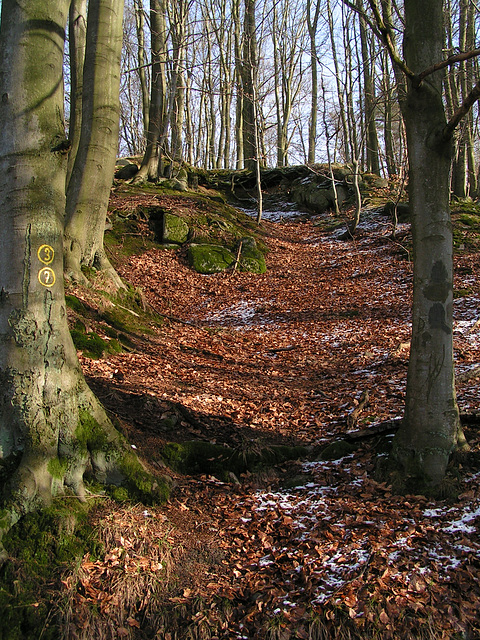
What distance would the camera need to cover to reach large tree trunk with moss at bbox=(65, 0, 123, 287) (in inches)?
321

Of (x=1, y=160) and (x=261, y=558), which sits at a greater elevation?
(x=1, y=160)

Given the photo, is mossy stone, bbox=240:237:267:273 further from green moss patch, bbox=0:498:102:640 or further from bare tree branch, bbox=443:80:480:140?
green moss patch, bbox=0:498:102:640

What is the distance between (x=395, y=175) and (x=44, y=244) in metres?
21.4

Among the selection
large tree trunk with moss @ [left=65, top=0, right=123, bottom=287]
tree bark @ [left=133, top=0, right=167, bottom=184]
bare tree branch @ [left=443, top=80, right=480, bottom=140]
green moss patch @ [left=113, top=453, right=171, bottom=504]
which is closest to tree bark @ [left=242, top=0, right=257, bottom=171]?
tree bark @ [left=133, top=0, right=167, bottom=184]

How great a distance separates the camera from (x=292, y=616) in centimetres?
276

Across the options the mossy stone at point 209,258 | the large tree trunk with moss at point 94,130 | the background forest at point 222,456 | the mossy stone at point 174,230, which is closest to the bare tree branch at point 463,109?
the background forest at point 222,456

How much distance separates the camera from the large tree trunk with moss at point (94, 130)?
Answer: 26.8 feet

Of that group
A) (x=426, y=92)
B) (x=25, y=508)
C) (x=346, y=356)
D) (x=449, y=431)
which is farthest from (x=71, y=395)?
(x=346, y=356)

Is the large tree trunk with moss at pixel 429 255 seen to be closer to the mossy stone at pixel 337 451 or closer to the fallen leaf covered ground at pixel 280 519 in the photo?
the fallen leaf covered ground at pixel 280 519

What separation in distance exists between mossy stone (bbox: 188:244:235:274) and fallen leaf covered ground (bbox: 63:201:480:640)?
16.0ft

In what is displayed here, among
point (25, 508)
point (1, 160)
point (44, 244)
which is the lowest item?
point (25, 508)

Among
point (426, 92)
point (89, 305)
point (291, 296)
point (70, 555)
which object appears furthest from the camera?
point (291, 296)

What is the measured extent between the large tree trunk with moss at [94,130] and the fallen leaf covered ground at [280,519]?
2390 mm

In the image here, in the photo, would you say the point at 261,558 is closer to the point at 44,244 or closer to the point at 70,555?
the point at 70,555
